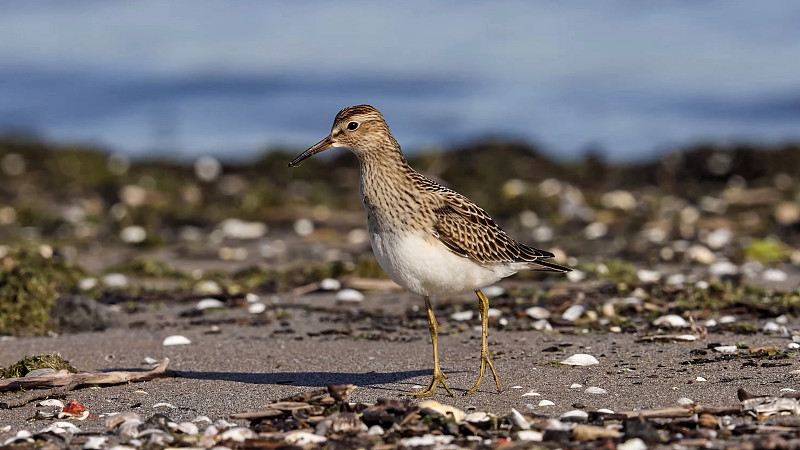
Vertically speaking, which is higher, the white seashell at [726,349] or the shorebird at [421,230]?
the shorebird at [421,230]

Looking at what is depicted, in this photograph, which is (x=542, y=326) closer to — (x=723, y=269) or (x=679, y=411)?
(x=679, y=411)

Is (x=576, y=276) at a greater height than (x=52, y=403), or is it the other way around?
(x=576, y=276)

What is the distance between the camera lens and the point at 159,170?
21.1 m

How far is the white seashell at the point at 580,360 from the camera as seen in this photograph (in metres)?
6.45

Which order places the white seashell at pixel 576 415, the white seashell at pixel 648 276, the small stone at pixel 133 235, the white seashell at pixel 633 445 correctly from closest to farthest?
the white seashell at pixel 633 445 < the white seashell at pixel 576 415 < the white seashell at pixel 648 276 < the small stone at pixel 133 235

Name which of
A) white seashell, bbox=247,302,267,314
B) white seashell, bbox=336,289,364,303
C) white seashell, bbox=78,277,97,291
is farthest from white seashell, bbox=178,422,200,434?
white seashell, bbox=78,277,97,291

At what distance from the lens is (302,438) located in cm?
469

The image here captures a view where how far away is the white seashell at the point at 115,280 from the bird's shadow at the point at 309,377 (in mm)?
4143

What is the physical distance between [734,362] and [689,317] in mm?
1345

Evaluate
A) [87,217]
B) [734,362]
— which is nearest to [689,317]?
[734,362]

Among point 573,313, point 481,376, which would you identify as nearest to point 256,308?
point 573,313

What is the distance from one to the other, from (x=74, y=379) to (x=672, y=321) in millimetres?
4138

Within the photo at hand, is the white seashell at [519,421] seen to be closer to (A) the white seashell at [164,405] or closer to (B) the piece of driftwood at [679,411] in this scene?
(B) the piece of driftwood at [679,411]

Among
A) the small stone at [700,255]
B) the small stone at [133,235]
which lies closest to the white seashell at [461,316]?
the small stone at [700,255]
